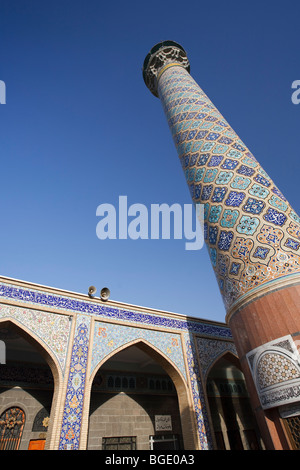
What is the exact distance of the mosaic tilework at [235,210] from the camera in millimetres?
3234

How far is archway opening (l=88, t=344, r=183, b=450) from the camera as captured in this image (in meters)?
6.10

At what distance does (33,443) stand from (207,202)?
5109mm

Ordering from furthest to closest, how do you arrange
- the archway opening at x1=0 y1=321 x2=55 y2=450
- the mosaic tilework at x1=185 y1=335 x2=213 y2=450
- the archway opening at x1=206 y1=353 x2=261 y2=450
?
→ the archway opening at x1=206 y1=353 x2=261 y2=450 < the archway opening at x1=0 y1=321 x2=55 y2=450 < the mosaic tilework at x1=185 y1=335 x2=213 y2=450

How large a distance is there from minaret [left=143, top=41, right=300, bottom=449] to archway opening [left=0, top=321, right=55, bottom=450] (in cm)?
350

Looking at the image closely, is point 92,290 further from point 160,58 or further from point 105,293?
point 160,58

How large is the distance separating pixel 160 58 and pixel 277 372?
26.8ft

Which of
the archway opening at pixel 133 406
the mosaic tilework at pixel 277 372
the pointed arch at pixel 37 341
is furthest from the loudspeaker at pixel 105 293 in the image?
the mosaic tilework at pixel 277 372

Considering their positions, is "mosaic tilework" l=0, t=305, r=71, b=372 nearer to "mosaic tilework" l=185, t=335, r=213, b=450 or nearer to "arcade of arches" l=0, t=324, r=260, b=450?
"arcade of arches" l=0, t=324, r=260, b=450

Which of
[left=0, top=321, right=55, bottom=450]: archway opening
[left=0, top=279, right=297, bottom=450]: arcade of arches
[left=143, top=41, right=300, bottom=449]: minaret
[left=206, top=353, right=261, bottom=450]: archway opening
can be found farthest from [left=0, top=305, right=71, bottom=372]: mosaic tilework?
[left=206, top=353, right=261, bottom=450]: archway opening

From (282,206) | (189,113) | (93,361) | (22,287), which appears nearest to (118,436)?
(93,361)

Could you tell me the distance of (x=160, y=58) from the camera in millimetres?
8078

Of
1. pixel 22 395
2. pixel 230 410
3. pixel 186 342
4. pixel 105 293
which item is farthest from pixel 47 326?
pixel 230 410
